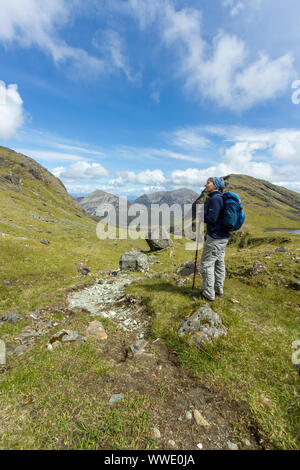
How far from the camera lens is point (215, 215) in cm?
927

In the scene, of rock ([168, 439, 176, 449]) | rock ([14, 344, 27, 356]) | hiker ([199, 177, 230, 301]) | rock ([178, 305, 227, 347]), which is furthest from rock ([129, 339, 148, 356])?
rock ([14, 344, 27, 356])

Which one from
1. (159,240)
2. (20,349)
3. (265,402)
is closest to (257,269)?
(265,402)

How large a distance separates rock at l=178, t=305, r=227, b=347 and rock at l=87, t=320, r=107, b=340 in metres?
3.45

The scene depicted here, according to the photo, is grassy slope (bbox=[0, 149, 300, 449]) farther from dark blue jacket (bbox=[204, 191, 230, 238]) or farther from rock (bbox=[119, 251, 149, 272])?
rock (bbox=[119, 251, 149, 272])

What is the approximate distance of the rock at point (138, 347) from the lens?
745 centimetres

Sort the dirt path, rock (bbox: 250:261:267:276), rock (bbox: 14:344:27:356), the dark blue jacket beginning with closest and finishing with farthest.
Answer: the dirt path, rock (bbox: 14:344:27:356), the dark blue jacket, rock (bbox: 250:261:267:276)

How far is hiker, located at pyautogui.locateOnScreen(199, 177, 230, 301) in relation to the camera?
9375 mm

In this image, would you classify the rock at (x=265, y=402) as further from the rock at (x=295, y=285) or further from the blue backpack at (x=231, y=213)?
the rock at (x=295, y=285)

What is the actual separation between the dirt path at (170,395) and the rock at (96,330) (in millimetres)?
419

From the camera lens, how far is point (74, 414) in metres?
4.91
